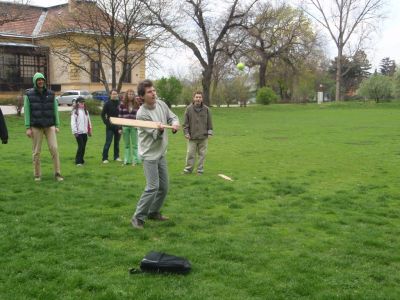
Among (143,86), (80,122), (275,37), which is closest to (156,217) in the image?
(143,86)

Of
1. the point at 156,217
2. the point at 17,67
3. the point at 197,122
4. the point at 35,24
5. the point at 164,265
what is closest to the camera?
the point at 164,265

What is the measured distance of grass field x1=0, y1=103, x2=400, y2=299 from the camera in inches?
184

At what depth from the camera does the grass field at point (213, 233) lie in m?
4.68

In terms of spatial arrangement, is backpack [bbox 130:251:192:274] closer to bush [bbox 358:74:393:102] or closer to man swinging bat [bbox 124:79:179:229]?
man swinging bat [bbox 124:79:179:229]

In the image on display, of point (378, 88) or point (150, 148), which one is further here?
point (378, 88)

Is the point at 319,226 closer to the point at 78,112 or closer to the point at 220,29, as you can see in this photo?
the point at 78,112

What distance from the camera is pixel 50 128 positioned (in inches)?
385

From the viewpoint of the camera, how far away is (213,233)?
21.1 feet

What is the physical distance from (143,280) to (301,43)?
5171 centimetres

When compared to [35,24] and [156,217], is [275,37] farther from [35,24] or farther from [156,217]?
[156,217]

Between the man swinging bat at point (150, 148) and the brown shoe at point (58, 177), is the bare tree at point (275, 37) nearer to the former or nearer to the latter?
the brown shoe at point (58, 177)

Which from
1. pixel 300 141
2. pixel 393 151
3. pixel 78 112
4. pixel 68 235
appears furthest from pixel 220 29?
pixel 68 235

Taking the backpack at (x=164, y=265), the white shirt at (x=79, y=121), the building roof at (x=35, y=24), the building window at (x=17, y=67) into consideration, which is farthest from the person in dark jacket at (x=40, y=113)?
the building window at (x=17, y=67)

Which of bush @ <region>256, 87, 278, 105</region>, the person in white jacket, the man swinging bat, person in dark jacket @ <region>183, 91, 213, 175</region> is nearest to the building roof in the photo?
bush @ <region>256, 87, 278, 105</region>
